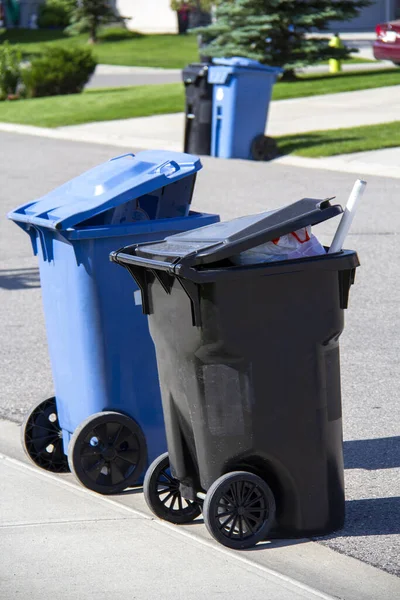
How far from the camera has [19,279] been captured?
8891 mm

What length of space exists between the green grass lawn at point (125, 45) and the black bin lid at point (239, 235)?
103 ft

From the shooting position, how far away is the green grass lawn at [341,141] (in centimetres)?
1492

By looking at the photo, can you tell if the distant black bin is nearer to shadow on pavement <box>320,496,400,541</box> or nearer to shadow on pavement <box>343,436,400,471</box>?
shadow on pavement <box>320,496,400,541</box>

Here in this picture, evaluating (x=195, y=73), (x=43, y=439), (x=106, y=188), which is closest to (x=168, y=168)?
(x=106, y=188)

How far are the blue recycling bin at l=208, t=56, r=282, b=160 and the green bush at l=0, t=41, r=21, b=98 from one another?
1091 centimetres

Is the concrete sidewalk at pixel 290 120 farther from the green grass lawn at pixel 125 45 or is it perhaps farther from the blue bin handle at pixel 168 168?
the green grass lawn at pixel 125 45

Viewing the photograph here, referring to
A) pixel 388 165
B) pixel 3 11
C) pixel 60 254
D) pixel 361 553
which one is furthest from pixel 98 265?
pixel 3 11

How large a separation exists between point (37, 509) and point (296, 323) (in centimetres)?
144

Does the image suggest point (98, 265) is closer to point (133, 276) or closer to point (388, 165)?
point (133, 276)

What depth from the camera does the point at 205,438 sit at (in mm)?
4020

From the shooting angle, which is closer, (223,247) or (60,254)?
(223,247)

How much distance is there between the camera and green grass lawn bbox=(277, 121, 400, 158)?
587 inches

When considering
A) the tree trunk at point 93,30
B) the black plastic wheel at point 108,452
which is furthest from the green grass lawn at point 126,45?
the black plastic wheel at point 108,452


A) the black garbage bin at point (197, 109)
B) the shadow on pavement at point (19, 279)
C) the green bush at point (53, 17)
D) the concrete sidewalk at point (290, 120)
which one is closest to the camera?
the shadow on pavement at point (19, 279)
